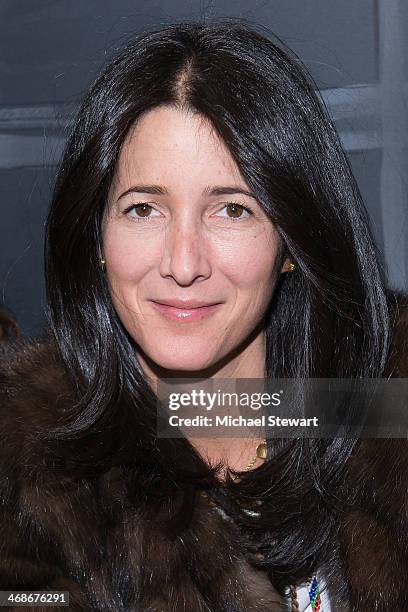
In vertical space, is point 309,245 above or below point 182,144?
below

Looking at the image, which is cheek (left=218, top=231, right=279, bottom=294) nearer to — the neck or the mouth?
the mouth

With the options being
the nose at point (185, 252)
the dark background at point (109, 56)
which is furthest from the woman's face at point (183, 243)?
the dark background at point (109, 56)

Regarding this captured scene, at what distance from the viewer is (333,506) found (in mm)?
1575

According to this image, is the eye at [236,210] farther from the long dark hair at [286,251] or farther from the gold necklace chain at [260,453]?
the gold necklace chain at [260,453]

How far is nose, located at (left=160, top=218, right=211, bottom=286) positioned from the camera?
1462 millimetres

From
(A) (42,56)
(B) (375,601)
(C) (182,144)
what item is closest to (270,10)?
(A) (42,56)

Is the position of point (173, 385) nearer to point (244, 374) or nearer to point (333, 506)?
point (244, 374)

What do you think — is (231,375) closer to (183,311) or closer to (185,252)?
(183,311)

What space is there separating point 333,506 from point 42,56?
4.03ft

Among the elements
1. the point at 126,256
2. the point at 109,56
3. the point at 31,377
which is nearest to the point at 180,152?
the point at 126,256

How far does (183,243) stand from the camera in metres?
1.46

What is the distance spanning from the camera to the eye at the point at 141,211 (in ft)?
4.99

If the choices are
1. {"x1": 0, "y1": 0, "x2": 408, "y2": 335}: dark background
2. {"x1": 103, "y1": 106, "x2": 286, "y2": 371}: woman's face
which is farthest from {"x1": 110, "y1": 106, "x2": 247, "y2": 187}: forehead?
{"x1": 0, "y1": 0, "x2": 408, "y2": 335}: dark background

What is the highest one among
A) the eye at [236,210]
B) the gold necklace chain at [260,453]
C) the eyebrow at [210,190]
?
the eyebrow at [210,190]
